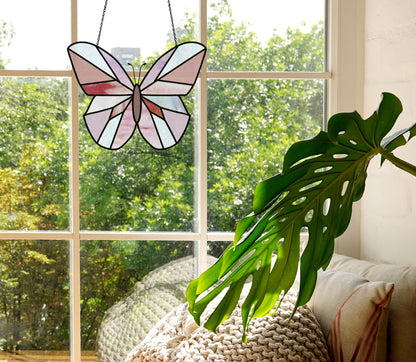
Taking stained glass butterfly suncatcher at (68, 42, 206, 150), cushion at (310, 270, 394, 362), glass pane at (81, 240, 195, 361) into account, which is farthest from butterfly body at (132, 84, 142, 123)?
cushion at (310, 270, 394, 362)

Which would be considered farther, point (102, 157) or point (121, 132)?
point (102, 157)

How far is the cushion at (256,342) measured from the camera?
142cm

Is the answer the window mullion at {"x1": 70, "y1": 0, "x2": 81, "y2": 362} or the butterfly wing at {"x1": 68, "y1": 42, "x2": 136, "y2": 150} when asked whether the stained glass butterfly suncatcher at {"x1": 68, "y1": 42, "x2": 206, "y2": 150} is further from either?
the window mullion at {"x1": 70, "y1": 0, "x2": 81, "y2": 362}

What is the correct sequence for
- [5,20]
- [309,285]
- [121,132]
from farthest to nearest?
1. [5,20]
2. [121,132]
3. [309,285]

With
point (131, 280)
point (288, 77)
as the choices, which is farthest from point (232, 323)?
point (288, 77)

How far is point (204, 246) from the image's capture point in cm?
208

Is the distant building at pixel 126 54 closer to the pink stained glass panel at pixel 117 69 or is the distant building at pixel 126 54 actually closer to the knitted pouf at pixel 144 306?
the pink stained glass panel at pixel 117 69

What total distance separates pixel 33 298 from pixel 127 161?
631 mm

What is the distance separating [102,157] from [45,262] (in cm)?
45

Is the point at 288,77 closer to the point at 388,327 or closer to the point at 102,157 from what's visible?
the point at 102,157

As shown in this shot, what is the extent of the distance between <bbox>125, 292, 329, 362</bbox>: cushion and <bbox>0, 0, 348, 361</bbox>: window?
52 cm

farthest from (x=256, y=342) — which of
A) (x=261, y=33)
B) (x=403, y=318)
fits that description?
(x=261, y=33)

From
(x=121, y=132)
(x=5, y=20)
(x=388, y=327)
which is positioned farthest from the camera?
(x=5, y=20)

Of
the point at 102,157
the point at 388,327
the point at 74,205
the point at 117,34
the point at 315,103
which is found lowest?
the point at 388,327
